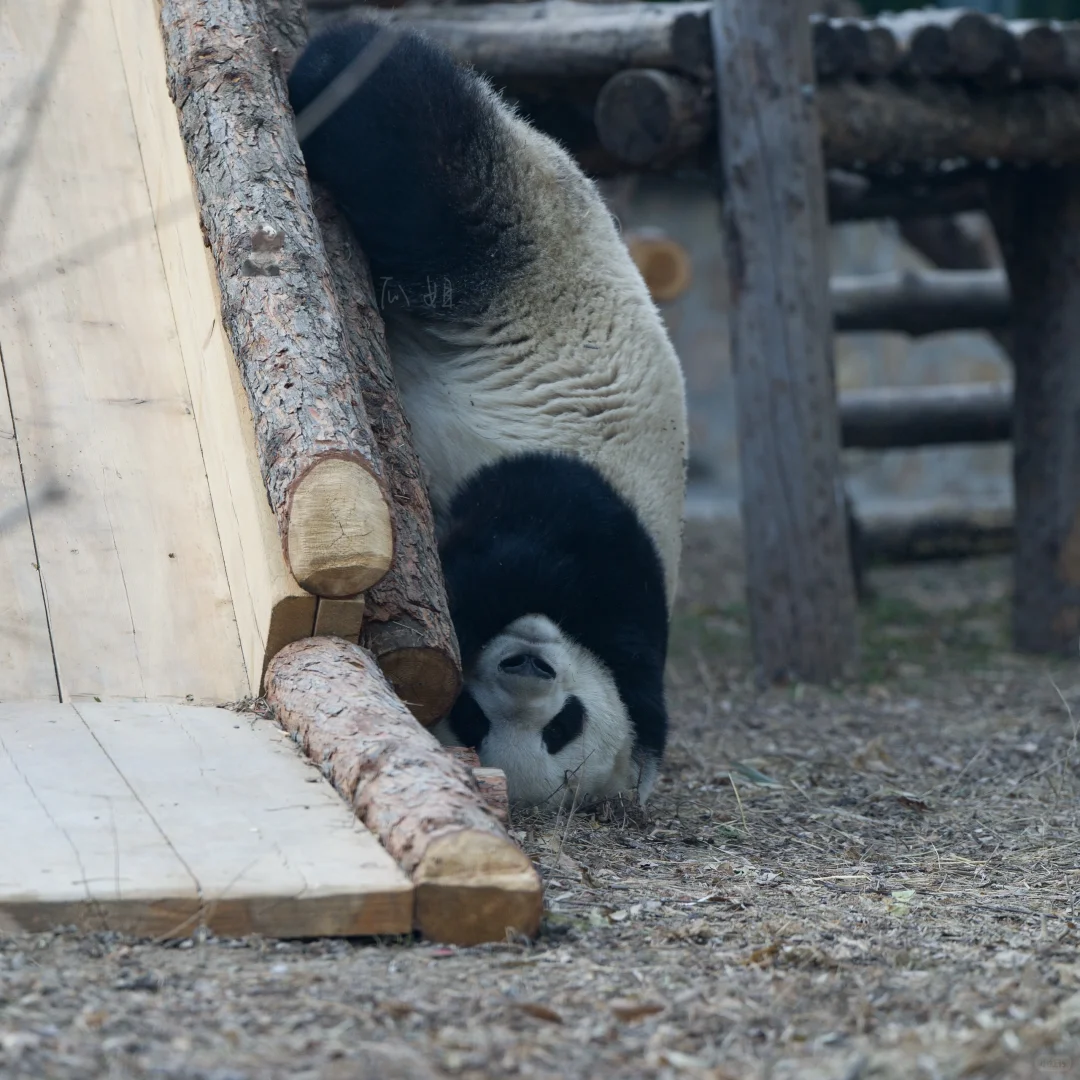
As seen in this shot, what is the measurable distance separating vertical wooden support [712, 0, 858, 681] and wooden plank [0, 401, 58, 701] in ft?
10.3

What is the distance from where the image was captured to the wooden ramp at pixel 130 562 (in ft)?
7.00

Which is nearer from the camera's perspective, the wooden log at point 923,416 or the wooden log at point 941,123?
the wooden log at point 941,123

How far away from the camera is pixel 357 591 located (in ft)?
9.01

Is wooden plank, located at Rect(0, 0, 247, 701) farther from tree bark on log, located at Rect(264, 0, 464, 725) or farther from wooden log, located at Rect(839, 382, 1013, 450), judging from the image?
wooden log, located at Rect(839, 382, 1013, 450)

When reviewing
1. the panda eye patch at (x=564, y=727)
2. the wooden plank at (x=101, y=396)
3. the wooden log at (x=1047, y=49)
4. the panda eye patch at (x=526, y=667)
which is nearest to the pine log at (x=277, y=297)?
the wooden plank at (x=101, y=396)

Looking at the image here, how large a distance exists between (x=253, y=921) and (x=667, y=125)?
3848mm

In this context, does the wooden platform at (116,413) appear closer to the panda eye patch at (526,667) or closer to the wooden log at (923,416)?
the panda eye patch at (526,667)

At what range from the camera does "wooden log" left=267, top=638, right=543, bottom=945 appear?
84.0 inches

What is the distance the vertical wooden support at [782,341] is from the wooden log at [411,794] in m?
3.13

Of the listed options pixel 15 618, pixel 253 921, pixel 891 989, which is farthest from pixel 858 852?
pixel 15 618

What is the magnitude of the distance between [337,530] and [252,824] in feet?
1.96

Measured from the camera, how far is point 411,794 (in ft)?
7.45

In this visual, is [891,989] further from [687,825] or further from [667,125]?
[667,125]

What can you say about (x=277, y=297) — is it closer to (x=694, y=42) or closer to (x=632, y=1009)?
(x=632, y=1009)
